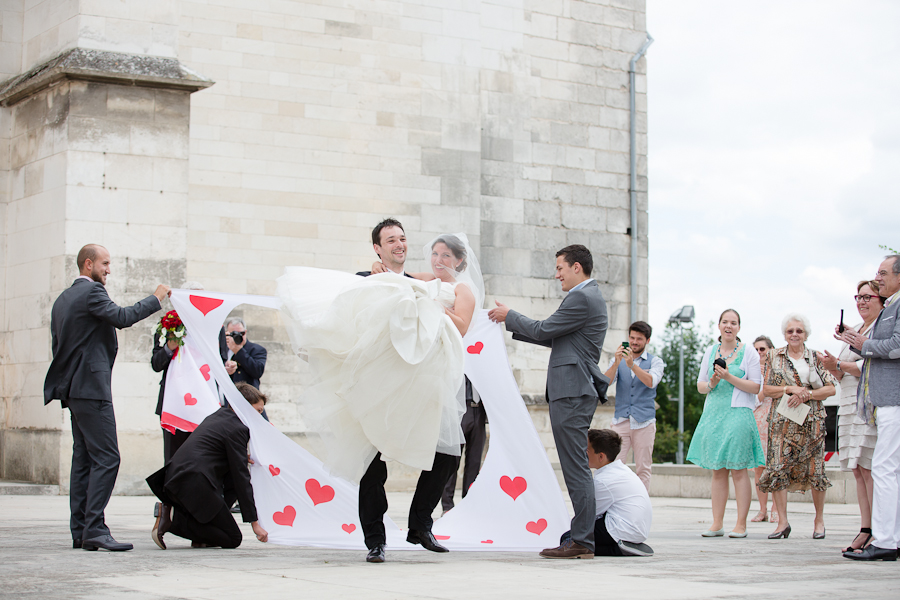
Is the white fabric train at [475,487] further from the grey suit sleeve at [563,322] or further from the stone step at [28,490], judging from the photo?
the stone step at [28,490]

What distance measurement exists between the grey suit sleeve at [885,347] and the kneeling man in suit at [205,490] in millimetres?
3971

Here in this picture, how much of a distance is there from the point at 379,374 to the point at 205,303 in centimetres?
199

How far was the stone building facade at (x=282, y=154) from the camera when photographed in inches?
416

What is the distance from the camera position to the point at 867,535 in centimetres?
650

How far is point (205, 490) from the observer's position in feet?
20.8

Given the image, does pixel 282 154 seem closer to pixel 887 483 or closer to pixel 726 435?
pixel 726 435

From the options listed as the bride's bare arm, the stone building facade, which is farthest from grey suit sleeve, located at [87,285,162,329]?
the stone building facade

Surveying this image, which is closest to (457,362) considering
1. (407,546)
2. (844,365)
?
(407,546)

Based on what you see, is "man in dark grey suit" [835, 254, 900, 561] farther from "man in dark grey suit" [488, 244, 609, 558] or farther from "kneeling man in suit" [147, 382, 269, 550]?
"kneeling man in suit" [147, 382, 269, 550]

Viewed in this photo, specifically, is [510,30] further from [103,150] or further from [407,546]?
[407,546]

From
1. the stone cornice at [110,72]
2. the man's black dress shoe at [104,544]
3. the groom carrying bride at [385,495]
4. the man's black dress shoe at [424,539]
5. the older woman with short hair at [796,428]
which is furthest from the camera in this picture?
the stone cornice at [110,72]

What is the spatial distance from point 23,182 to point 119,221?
4.76 feet

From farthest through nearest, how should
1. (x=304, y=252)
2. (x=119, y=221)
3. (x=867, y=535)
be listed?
1. (x=304, y=252)
2. (x=119, y=221)
3. (x=867, y=535)

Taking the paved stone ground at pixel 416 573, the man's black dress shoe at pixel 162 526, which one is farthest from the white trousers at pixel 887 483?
the man's black dress shoe at pixel 162 526
